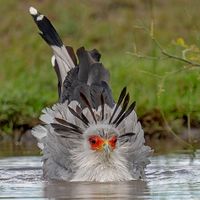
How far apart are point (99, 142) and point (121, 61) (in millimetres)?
5137

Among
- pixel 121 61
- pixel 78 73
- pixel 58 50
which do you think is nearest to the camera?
pixel 78 73

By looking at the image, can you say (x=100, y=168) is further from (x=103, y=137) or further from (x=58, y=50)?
(x=58, y=50)

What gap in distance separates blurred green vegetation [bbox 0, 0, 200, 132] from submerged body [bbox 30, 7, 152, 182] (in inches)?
67.4

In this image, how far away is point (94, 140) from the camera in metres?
9.98

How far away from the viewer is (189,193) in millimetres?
8570

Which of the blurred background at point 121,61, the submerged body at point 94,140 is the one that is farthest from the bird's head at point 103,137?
the blurred background at point 121,61

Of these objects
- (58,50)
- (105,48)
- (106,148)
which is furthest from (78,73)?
(105,48)

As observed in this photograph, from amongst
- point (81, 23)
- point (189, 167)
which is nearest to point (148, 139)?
point (189, 167)

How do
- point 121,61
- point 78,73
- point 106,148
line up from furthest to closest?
point 121,61 < point 78,73 < point 106,148

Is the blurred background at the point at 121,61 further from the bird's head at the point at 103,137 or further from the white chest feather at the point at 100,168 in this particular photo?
the white chest feather at the point at 100,168

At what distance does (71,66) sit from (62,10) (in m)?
6.54

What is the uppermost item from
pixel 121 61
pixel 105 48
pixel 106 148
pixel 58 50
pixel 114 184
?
pixel 105 48

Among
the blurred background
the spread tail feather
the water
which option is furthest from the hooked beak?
the spread tail feather

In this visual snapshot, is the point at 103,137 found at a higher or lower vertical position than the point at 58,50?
lower
